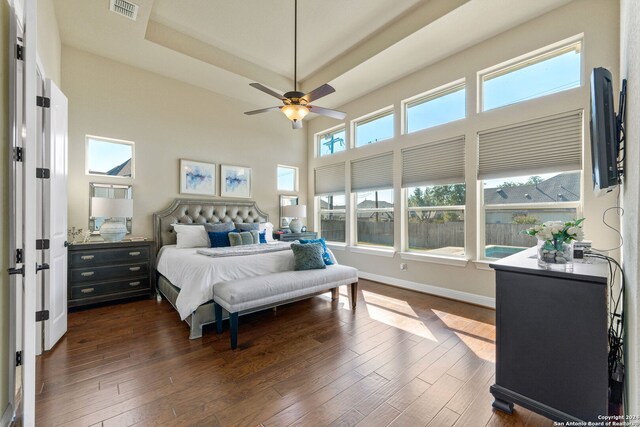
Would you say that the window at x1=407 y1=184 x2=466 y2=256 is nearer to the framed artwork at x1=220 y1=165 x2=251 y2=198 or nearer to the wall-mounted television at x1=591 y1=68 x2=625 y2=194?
the wall-mounted television at x1=591 y1=68 x2=625 y2=194

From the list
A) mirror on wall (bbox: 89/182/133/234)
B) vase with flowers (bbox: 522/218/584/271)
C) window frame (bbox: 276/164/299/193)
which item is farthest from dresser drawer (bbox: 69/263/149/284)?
vase with flowers (bbox: 522/218/584/271)

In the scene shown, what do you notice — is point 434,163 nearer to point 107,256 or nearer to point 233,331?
point 233,331

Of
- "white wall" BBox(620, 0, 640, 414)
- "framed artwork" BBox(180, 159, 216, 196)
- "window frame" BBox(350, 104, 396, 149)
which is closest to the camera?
"white wall" BBox(620, 0, 640, 414)

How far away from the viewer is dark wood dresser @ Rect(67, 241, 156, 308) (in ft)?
11.0

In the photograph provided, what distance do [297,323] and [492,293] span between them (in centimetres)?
255

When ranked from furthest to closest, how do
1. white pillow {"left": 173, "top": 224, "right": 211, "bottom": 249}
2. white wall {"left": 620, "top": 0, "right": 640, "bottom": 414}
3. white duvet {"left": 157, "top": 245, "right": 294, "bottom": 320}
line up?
white pillow {"left": 173, "top": 224, "right": 211, "bottom": 249}, white duvet {"left": 157, "top": 245, "right": 294, "bottom": 320}, white wall {"left": 620, "top": 0, "right": 640, "bottom": 414}

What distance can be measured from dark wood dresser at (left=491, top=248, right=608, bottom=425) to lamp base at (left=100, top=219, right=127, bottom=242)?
4401mm

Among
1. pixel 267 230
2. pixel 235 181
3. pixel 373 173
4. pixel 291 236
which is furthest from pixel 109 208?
pixel 373 173

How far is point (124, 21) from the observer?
328cm

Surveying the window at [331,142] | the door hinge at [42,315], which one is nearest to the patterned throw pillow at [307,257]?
the door hinge at [42,315]

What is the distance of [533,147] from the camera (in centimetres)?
322

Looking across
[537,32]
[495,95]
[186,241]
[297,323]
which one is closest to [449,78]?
[495,95]

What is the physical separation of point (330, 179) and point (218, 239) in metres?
2.79

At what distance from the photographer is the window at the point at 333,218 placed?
5777 millimetres
